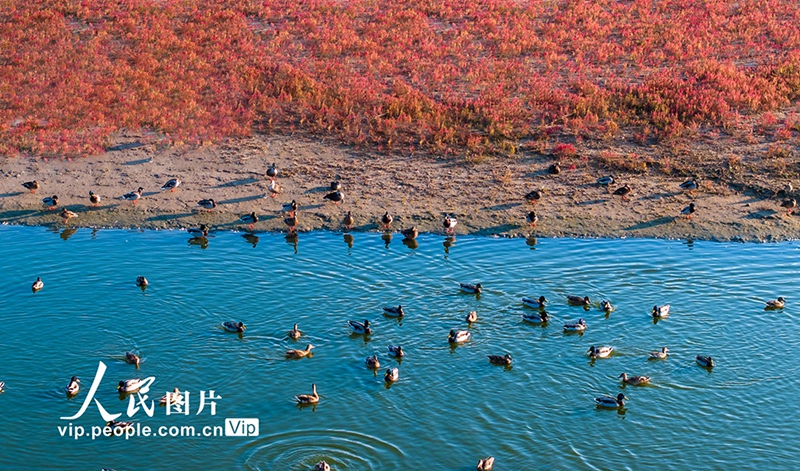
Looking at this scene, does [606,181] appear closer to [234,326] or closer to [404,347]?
[404,347]

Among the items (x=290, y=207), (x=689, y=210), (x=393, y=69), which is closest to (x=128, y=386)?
(x=290, y=207)

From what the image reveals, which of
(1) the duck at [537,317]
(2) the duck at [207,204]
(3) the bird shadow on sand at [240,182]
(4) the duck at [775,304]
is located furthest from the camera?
(3) the bird shadow on sand at [240,182]

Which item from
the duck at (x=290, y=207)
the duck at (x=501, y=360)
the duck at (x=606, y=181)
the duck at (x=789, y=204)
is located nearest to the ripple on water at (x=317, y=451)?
the duck at (x=501, y=360)

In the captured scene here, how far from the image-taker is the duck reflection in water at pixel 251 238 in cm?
3564

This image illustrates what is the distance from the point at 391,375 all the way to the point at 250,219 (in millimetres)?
14380

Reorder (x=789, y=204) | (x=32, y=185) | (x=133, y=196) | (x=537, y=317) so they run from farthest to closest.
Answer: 1. (x=32, y=185)
2. (x=133, y=196)
3. (x=789, y=204)
4. (x=537, y=317)

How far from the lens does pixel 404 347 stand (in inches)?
1046

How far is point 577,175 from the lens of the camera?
1594 inches

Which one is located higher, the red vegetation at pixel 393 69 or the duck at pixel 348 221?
the red vegetation at pixel 393 69

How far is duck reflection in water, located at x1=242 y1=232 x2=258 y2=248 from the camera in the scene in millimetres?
35638

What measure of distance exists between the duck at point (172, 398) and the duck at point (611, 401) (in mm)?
10621

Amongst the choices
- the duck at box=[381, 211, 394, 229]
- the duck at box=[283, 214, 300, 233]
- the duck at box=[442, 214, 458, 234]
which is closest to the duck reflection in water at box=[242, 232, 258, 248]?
the duck at box=[283, 214, 300, 233]

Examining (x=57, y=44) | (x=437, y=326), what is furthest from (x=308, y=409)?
(x=57, y=44)

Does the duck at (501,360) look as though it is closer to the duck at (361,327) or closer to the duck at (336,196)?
the duck at (361,327)
